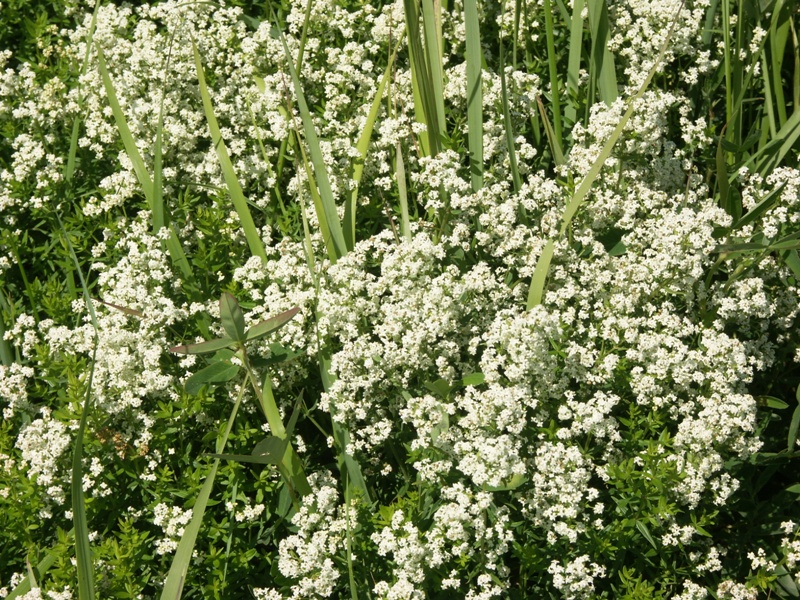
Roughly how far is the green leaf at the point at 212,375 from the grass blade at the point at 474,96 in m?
2.05

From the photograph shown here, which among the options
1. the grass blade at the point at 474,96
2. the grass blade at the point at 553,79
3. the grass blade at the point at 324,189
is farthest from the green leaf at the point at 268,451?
the grass blade at the point at 553,79

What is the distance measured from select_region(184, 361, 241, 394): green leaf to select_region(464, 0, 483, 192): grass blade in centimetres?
205

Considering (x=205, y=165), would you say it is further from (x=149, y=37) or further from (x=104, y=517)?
(x=104, y=517)

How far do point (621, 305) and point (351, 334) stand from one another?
5.07 ft

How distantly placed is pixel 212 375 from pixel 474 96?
258cm

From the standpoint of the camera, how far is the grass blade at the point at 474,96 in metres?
6.10

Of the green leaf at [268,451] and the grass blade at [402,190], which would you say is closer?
the green leaf at [268,451]

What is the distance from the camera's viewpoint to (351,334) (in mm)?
5387

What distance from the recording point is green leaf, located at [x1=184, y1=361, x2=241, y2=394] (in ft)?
16.3

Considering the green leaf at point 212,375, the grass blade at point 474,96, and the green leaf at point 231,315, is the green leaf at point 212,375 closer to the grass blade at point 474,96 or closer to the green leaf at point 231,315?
the green leaf at point 231,315

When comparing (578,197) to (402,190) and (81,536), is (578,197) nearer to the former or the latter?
(402,190)

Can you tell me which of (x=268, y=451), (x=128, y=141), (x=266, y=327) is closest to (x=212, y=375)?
(x=266, y=327)

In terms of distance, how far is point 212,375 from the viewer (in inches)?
199

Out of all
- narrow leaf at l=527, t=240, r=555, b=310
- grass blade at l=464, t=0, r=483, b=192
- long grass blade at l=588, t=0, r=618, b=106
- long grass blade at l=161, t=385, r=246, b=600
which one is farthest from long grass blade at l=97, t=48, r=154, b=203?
long grass blade at l=588, t=0, r=618, b=106
